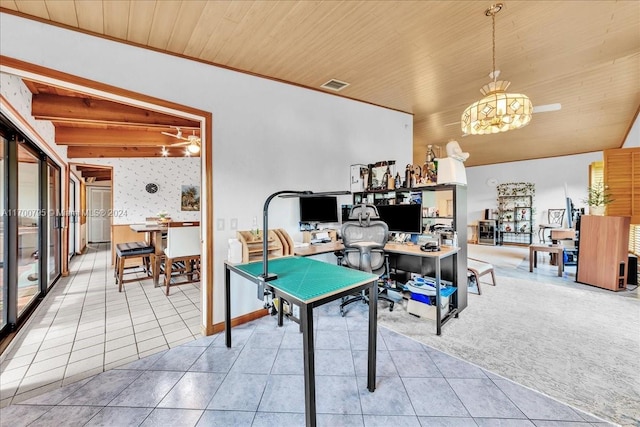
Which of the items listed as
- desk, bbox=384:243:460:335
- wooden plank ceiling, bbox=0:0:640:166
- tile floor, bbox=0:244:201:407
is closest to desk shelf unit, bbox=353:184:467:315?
desk, bbox=384:243:460:335

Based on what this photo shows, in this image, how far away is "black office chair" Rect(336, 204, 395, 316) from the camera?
294cm

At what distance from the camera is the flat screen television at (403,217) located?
10.4 ft

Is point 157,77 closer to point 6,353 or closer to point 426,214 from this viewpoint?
point 6,353

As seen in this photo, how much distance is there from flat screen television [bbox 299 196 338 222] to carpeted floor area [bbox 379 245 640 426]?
4.59 feet

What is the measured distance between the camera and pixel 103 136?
14.5ft

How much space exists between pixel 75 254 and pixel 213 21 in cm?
755

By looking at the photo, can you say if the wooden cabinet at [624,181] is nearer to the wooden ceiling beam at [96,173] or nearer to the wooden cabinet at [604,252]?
the wooden cabinet at [604,252]

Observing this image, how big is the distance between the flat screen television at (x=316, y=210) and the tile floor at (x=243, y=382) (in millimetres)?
1295

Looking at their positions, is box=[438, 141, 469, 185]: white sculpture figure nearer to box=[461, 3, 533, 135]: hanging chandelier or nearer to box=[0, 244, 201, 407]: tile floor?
box=[461, 3, 533, 135]: hanging chandelier

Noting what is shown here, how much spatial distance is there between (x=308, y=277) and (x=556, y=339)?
255cm

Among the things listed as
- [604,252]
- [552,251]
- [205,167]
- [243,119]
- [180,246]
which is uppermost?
[243,119]

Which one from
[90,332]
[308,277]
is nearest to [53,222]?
[90,332]

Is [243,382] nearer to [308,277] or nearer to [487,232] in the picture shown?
[308,277]

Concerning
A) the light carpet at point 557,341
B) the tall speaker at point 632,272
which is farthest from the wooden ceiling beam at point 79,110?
the tall speaker at point 632,272
